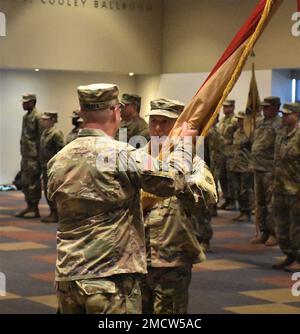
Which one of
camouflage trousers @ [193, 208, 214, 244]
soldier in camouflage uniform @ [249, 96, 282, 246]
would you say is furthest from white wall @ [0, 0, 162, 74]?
camouflage trousers @ [193, 208, 214, 244]

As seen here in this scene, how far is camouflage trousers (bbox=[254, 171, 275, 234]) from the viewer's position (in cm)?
1084

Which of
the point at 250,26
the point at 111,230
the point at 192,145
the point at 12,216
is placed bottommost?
the point at 12,216

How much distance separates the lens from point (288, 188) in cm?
923

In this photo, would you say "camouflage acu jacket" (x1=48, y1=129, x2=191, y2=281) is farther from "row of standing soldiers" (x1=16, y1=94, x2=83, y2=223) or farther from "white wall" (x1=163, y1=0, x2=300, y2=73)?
"white wall" (x1=163, y1=0, x2=300, y2=73)

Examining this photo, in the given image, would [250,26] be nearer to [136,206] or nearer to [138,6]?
[136,206]

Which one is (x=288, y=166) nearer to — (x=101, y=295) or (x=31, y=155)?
(x=31, y=155)

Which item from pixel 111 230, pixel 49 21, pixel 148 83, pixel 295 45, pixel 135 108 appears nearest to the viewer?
pixel 111 230

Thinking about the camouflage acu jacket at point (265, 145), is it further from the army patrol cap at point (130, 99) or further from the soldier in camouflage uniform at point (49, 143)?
the soldier in camouflage uniform at point (49, 143)

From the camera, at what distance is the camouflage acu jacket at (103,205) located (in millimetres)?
3867

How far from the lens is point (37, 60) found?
15.9 m

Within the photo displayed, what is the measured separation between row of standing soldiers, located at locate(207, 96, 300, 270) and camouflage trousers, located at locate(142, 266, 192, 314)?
424 cm

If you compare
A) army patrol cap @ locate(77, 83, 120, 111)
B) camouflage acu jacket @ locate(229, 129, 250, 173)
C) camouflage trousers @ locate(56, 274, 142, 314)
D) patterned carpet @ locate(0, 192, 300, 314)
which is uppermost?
army patrol cap @ locate(77, 83, 120, 111)

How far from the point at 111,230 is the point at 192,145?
29.0 inches
